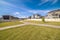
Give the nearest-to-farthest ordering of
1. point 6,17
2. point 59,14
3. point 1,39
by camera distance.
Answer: point 1,39 < point 59,14 < point 6,17

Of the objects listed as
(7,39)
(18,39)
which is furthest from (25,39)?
(7,39)

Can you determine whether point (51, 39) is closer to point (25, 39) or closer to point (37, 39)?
point (37, 39)

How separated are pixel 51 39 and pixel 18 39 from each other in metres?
3.04

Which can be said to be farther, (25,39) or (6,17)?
(6,17)

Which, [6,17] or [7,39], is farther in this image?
[6,17]

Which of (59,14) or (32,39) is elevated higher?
(59,14)

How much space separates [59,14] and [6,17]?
151 ft

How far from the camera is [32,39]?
19.9 feet

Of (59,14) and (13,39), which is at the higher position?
(59,14)

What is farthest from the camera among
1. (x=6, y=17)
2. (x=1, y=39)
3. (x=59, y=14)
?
(x=6, y=17)

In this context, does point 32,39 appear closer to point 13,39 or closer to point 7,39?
point 13,39

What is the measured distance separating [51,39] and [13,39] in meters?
3.50

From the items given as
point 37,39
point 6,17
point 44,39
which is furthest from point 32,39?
point 6,17

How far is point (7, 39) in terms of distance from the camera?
5.98 metres
